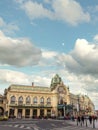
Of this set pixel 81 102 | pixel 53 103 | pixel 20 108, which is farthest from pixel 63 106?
pixel 81 102

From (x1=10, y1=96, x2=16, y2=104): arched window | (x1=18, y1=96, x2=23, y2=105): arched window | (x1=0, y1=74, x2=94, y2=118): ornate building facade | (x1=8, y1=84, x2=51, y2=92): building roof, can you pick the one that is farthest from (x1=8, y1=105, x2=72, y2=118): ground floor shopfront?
(x1=8, y1=84, x2=51, y2=92): building roof

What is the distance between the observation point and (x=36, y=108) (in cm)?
11444

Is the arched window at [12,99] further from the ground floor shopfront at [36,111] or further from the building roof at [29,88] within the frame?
the building roof at [29,88]

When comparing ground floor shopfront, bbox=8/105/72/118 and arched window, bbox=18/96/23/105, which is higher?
arched window, bbox=18/96/23/105

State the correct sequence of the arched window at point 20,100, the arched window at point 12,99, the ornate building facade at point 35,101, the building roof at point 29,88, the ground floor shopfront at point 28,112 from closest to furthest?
1. the ground floor shopfront at point 28,112
2. the ornate building facade at point 35,101
3. the arched window at point 12,99
4. the arched window at point 20,100
5. the building roof at point 29,88

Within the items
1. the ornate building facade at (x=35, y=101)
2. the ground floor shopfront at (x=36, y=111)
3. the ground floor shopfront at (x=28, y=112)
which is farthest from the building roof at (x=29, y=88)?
the ground floor shopfront at (x=28, y=112)

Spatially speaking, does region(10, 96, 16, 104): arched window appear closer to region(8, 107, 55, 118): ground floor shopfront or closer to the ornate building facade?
the ornate building facade

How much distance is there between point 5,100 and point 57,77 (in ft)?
121

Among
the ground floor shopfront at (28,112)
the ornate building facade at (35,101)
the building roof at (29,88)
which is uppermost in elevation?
the building roof at (29,88)

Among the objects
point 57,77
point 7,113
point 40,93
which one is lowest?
point 7,113

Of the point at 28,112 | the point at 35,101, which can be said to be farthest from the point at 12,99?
the point at 35,101

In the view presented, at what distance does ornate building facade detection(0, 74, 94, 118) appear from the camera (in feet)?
357

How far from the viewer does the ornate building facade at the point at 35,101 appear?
108875 millimetres

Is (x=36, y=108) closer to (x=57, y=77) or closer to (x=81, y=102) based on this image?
(x=57, y=77)
